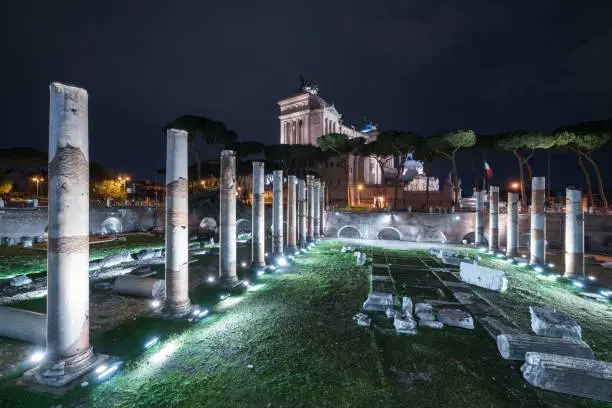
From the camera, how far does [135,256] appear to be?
1551 cm

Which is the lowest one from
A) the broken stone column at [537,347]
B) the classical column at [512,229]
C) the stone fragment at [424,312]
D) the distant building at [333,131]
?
the stone fragment at [424,312]

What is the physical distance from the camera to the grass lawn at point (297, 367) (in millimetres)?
4590

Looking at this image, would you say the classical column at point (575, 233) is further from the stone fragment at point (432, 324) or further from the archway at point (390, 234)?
the archway at point (390, 234)

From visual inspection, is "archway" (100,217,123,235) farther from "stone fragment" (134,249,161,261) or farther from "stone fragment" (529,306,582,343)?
"stone fragment" (529,306,582,343)

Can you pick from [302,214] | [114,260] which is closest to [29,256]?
[114,260]

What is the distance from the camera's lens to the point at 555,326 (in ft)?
21.9

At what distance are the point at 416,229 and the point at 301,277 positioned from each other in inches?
797

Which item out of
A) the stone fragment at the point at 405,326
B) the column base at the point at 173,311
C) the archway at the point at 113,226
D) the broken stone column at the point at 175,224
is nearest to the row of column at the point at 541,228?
the stone fragment at the point at 405,326

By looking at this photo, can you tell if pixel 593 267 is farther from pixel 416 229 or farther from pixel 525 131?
pixel 525 131

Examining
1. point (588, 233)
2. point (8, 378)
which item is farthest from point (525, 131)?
point (8, 378)

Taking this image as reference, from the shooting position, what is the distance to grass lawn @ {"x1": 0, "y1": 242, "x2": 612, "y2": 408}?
4.59 metres

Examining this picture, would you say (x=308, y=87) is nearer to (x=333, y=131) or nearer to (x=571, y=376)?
(x=333, y=131)

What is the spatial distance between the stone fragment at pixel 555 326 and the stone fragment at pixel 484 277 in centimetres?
383

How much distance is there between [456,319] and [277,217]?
1065 cm
